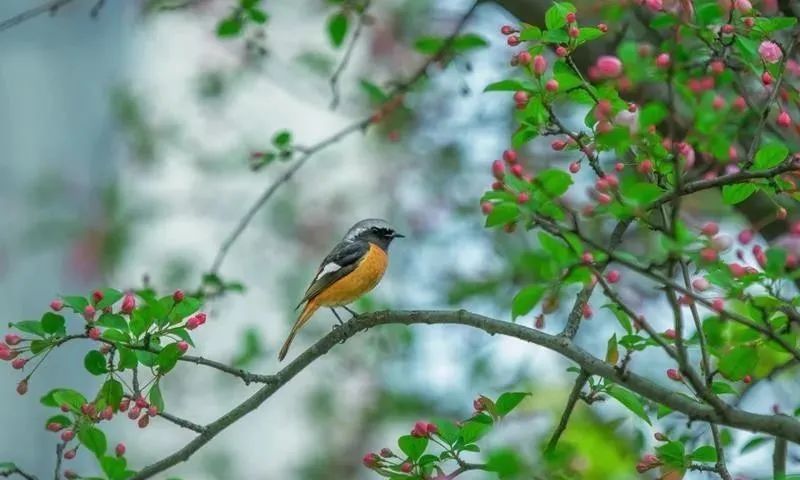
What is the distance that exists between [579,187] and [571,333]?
2944mm

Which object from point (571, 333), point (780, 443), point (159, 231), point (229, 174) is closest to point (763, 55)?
point (571, 333)

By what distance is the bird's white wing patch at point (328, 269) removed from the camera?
378cm

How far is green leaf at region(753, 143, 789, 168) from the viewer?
2.03m

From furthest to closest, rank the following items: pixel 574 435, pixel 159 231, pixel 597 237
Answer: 1. pixel 159 231
2. pixel 574 435
3. pixel 597 237

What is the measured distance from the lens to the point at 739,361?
6.62 feet

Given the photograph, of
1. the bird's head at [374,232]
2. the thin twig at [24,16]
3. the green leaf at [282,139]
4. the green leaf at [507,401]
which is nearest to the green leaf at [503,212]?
the green leaf at [507,401]

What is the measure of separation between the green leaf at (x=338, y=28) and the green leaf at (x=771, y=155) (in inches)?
65.0

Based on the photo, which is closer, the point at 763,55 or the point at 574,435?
the point at 763,55

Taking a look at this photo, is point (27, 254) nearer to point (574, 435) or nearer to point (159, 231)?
point (159, 231)

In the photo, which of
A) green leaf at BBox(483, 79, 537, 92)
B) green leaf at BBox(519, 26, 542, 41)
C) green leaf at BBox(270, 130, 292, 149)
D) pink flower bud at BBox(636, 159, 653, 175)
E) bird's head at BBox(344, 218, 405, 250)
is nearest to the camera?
pink flower bud at BBox(636, 159, 653, 175)

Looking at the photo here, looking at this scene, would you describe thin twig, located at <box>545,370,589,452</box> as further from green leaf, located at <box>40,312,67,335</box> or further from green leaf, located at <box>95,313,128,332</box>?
green leaf, located at <box>40,312,67,335</box>

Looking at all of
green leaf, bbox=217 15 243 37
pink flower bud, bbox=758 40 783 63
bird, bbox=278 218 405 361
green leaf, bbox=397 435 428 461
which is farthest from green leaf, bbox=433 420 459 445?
green leaf, bbox=217 15 243 37

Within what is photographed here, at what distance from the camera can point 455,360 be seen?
516 centimetres

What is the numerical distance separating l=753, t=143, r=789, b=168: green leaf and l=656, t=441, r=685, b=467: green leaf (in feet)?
1.77
